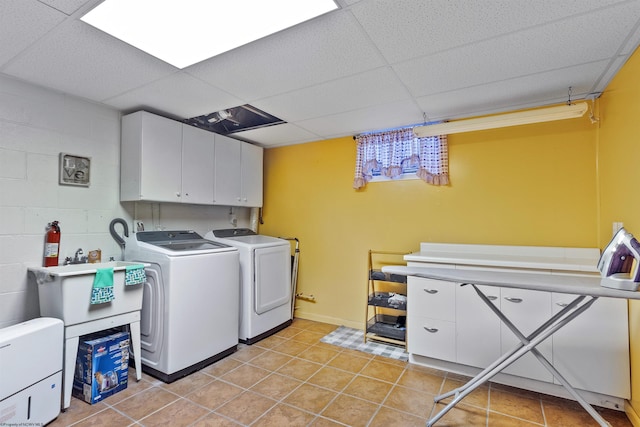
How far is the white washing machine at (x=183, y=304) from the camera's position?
7.87 feet

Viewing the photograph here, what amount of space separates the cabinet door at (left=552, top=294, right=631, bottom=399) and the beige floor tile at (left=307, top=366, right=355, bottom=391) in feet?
4.91

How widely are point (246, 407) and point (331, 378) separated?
71cm

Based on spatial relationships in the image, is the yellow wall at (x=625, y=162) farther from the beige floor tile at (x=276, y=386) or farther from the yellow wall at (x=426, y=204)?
the beige floor tile at (x=276, y=386)

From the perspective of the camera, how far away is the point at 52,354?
1885mm

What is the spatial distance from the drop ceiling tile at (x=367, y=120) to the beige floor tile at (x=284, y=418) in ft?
8.02

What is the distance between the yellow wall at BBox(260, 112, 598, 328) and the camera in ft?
8.32

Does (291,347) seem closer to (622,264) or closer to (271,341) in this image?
(271,341)

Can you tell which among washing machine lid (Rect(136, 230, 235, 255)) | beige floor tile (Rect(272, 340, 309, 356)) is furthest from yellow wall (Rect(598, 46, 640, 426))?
washing machine lid (Rect(136, 230, 235, 255))

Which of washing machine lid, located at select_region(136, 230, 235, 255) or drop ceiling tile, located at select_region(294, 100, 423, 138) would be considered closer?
washing machine lid, located at select_region(136, 230, 235, 255)

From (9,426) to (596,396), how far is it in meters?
3.56

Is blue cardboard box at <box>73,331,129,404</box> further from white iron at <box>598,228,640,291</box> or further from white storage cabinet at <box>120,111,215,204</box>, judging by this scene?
white iron at <box>598,228,640,291</box>

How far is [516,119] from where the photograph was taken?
2.27 m

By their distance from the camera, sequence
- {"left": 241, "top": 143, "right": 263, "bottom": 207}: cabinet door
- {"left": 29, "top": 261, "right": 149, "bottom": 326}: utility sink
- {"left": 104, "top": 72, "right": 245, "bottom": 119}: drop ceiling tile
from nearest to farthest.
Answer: {"left": 29, "top": 261, "right": 149, "bottom": 326}: utility sink, {"left": 104, "top": 72, "right": 245, "bottom": 119}: drop ceiling tile, {"left": 241, "top": 143, "right": 263, "bottom": 207}: cabinet door

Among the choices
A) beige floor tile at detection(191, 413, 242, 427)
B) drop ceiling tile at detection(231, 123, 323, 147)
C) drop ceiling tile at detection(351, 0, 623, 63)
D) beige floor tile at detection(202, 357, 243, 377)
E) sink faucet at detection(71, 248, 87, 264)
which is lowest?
beige floor tile at detection(202, 357, 243, 377)
